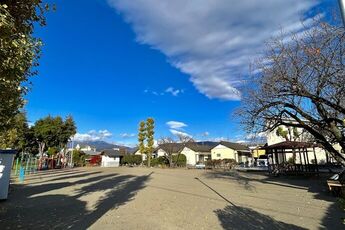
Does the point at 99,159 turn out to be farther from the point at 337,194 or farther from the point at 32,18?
the point at 32,18

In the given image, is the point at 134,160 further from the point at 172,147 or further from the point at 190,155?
the point at 190,155

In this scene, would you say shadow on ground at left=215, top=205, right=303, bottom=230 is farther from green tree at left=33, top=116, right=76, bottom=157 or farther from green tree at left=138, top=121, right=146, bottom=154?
green tree at left=138, top=121, right=146, bottom=154

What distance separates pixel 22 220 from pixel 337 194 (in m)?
12.0

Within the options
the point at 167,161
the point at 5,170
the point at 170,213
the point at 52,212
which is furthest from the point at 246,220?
the point at 167,161

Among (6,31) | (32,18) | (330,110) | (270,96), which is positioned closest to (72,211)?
(32,18)

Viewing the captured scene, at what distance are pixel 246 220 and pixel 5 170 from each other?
9.73 metres

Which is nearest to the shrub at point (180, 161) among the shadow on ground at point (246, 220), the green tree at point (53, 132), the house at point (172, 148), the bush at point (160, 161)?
the house at point (172, 148)

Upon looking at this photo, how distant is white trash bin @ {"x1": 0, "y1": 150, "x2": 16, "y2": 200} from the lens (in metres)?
11.2

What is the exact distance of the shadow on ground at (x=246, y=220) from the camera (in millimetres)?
7101

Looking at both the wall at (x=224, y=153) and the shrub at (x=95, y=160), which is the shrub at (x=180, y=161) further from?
the shrub at (x=95, y=160)

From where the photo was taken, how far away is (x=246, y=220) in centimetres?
782

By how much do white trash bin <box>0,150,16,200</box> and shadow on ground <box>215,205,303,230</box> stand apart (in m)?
8.44

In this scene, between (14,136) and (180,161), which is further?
(180,161)

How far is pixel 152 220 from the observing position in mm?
7980
